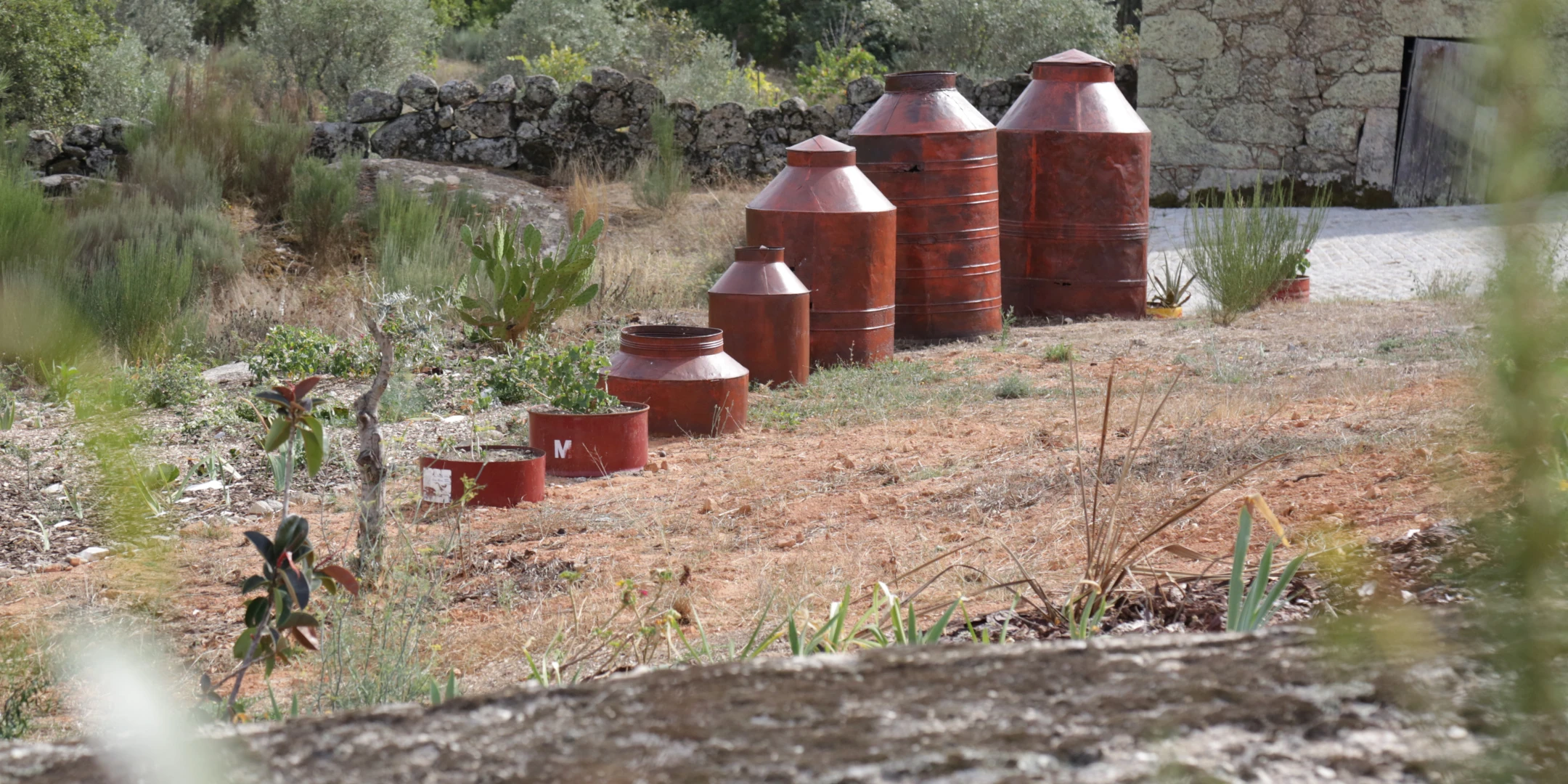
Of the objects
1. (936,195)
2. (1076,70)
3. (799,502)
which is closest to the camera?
(799,502)

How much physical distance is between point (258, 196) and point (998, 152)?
6.08m

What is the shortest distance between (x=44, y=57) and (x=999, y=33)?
11.6 meters

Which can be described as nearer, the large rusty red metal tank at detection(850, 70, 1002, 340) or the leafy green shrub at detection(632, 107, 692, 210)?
the large rusty red metal tank at detection(850, 70, 1002, 340)

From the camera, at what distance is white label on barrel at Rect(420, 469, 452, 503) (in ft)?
13.6

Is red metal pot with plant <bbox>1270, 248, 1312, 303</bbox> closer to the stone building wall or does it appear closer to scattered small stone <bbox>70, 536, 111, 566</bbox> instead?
the stone building wall

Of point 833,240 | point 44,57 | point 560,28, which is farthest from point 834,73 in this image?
point 833,240

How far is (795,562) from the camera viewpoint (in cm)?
364

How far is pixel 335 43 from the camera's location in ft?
57.5

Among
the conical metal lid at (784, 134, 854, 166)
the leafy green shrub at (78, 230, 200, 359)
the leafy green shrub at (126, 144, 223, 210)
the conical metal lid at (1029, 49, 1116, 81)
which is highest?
the conical metal lid at (1029, 49, 1116, 81)

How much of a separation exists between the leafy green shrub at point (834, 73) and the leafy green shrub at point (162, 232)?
26.7 ft

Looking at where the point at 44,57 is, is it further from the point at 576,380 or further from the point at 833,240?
the point at 576,380

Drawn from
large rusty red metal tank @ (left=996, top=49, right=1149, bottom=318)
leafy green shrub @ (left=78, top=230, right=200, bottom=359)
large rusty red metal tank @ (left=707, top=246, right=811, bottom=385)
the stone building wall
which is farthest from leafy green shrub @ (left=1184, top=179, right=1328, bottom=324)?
leafy green shrub @ (left=78, top=230, right=200, bottom=359)

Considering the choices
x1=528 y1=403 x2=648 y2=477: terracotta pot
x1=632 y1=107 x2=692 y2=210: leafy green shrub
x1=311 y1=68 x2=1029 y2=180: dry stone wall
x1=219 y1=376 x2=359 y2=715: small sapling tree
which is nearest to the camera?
x1=219 y1=376 x2=359 y2=715: small sapling tree

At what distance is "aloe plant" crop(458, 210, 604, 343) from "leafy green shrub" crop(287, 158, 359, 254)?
3427mm
